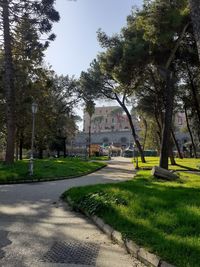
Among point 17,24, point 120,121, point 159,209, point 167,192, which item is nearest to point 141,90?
point 17,24

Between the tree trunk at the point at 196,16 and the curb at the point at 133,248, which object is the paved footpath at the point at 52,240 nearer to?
the curb at the point at 133,248

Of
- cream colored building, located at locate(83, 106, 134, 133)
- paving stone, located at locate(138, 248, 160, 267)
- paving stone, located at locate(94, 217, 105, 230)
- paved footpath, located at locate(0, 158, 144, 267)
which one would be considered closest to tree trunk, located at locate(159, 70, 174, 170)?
paved footpath, located at locate(0, 158, 144, 267)

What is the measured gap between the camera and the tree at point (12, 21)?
993 inches

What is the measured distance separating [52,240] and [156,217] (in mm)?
1939

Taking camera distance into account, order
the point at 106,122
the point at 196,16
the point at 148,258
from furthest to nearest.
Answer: the point at 106,122 < the point at 196,16 < the point at 148,258

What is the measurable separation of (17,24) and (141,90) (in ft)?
61.9

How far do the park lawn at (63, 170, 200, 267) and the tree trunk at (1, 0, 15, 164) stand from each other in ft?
45.3

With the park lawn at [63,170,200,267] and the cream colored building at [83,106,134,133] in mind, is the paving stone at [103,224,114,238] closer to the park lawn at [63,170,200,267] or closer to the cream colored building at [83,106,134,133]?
the park lawn at [63,170,200,267]

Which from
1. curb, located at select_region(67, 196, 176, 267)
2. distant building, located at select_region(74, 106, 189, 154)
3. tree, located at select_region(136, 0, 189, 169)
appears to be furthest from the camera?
distant building, located at select_region(74, 106, 189, 154)

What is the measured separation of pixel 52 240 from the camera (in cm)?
773

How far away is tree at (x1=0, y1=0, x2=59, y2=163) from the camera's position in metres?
25.2

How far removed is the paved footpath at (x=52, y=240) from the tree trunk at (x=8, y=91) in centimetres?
1373

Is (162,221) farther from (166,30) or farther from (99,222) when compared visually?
(166,30)

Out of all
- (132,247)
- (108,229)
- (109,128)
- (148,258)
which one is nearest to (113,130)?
(109,128)
